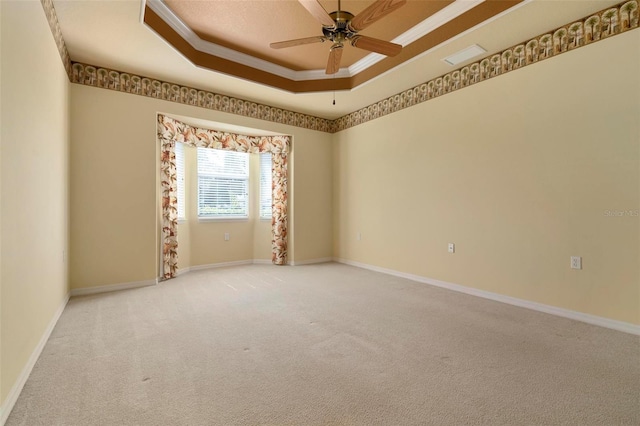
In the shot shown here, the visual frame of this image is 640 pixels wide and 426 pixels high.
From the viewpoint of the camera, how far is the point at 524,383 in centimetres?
181

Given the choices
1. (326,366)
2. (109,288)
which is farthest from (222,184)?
(326,366)

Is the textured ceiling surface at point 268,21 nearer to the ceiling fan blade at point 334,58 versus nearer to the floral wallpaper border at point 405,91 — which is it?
the ceiling fan blade at point 334,58

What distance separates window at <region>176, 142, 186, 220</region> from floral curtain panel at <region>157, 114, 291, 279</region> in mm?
257

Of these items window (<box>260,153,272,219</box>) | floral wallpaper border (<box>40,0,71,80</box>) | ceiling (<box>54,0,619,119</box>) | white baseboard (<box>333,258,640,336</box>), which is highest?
ceiling (<box>54,0,619,119</box>)

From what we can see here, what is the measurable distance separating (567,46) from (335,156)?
371cm

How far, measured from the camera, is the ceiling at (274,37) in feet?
9.09

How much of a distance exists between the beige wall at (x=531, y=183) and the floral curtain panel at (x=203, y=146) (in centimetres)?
188

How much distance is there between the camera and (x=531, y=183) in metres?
3.20

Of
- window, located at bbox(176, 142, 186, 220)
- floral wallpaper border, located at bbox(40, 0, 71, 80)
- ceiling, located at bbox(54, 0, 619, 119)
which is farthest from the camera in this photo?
window, located at bbox(176, 142, 186, 220)

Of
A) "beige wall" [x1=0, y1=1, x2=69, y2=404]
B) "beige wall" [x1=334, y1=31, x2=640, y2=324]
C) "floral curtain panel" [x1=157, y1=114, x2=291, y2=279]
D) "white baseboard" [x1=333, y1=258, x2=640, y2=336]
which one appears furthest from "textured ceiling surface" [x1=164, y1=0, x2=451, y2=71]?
"white baseboard" [x1=333, y1=258, x2=640, y2=336]

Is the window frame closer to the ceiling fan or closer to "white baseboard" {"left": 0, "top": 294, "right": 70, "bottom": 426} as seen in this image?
"white baseboard" {"left": 0, "top": 294, "right": 70, "bottom": 426}

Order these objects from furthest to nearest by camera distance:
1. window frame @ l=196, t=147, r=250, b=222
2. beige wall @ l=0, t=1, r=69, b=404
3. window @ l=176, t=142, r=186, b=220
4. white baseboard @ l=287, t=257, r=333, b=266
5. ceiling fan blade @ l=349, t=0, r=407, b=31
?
white baseboard @ l=287, t=257, r=333, b=266, window frame @ l=196, t=147, r=250, b=222, window @ l=176, t=142, r=186, b=220, ceiling fan blade @ l=349, t=0, r=407, b=31, beige wall @ l=0, t=1, r=69, b=404

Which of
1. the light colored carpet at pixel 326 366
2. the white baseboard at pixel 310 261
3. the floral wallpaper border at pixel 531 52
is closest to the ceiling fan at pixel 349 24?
the floral wallpaper border at pixel 531 52

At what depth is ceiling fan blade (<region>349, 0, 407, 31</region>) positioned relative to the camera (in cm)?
215
